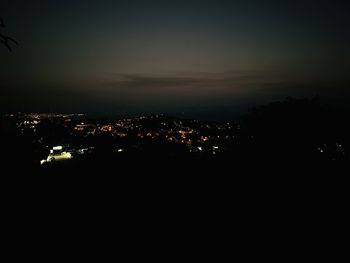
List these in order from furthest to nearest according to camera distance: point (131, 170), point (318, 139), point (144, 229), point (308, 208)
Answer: point (318, 139) < point (131, 170) < point (308, 208) < point (144, 229)

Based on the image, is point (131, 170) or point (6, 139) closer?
point (6, 139)

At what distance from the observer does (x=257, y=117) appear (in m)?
14.9

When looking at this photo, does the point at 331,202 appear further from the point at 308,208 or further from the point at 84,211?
the point at 84,211

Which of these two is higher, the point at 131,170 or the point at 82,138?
the point at 131,170

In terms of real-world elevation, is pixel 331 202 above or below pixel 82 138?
above

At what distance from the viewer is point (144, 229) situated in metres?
6.66

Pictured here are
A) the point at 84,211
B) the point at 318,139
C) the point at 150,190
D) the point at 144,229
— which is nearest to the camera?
the point at 144,229

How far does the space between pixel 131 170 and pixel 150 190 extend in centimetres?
180

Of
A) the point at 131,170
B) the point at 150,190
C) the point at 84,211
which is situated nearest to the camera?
the point at 84,211

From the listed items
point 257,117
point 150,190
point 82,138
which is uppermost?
point 257,117

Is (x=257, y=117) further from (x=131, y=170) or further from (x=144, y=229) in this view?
(x=144, y=229)

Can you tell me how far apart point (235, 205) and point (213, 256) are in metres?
2.14

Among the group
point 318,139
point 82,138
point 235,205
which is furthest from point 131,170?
point 82,138

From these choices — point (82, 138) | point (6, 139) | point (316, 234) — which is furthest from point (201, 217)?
point (82, 138)
